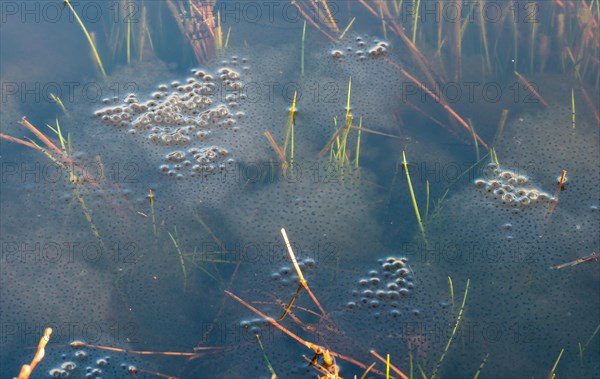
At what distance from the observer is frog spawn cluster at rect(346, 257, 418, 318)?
8.20ft

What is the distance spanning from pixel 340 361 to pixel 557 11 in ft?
7.99

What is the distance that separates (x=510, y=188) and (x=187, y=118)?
4.98ft

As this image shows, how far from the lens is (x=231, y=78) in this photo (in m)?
3.27

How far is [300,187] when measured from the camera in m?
2.84

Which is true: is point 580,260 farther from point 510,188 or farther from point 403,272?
point 403,272

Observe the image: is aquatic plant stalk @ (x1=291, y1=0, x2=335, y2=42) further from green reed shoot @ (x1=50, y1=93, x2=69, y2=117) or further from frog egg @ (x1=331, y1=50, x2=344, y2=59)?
green reed shoot @ (x1=50, y1=93, x2=69, y2=117)

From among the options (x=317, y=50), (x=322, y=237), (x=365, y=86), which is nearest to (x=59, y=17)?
(x=317, y=50)

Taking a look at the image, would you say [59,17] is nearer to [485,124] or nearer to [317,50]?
[317,50]

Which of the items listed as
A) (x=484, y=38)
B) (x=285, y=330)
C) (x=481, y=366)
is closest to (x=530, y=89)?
(x=484, y=38)

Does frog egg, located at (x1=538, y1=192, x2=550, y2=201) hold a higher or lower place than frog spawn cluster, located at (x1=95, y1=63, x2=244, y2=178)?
lower

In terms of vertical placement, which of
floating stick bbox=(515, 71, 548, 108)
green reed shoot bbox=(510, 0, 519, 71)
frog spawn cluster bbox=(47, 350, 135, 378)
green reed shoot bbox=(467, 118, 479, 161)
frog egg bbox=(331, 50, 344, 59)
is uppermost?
green reed shoot bbox=(510, 0, 519, 71)

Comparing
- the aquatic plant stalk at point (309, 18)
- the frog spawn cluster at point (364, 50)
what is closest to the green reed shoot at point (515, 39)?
the frog spawn cluster at point (364, 50)

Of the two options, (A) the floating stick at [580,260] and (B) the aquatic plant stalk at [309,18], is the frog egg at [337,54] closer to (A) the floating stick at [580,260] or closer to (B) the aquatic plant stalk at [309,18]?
(B) the aquatic plant stalk at [309,18]

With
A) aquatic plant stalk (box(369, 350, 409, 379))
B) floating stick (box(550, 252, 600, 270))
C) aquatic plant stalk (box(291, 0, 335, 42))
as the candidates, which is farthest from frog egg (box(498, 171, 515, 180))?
aquatic plant stalk (box(291, 0, 335, 42))
